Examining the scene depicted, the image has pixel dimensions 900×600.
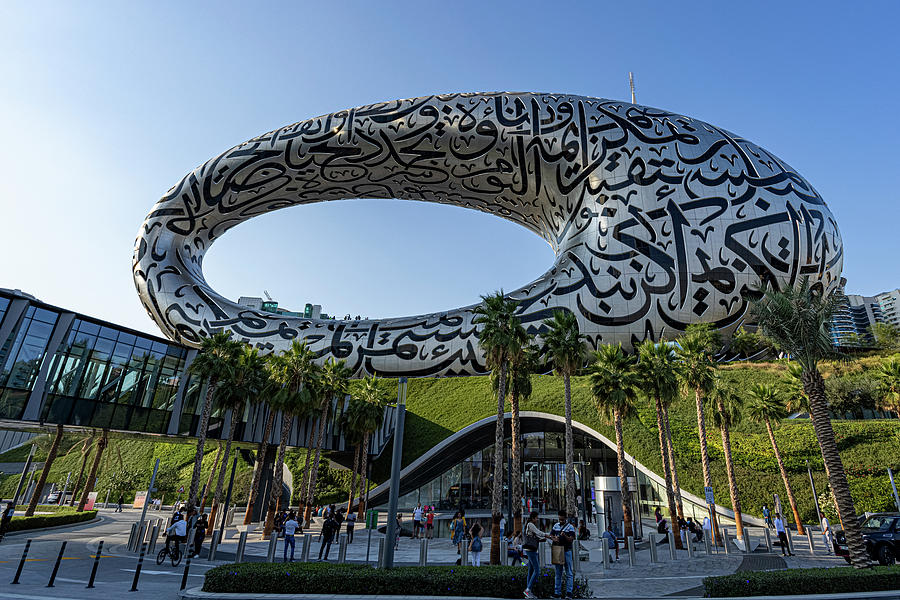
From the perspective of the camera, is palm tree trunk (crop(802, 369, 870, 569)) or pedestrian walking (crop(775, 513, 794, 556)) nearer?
palm tree trunk (crop(802, 369, 870, 569))

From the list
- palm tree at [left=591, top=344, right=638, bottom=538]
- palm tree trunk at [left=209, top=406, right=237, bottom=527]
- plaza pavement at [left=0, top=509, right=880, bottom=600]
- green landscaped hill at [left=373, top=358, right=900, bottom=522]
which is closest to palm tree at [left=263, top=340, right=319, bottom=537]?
palm tree trunk at [left=209, top=406, right=237, bottom=527]

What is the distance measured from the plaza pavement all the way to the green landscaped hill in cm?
821

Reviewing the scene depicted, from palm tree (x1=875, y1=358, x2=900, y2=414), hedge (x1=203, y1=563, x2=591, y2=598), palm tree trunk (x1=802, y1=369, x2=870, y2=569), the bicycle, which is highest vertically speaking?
palm tree (x1=875, y1=358, x2=900, y2=414)

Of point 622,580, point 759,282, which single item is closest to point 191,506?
point 622,580

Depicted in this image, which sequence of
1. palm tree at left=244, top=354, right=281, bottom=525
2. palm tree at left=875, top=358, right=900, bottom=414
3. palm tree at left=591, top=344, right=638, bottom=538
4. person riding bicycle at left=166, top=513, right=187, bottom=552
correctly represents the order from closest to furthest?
person riding bicycle at left=166, top=513, right=187, bottom=552, palm tree at left=591, top=344, right=638, bottom=538, palm tree at left=244, top=354, right=281, bottom=525, palm tree at left=875, top=358, right=900, bottom=414

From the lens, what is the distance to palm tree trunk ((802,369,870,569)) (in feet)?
43.1

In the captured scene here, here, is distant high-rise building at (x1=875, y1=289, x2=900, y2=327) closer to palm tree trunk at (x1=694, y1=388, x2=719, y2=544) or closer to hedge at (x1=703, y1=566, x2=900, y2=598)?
palm tree trunk at (x1=694, y1=388, x2=719, y2=544)

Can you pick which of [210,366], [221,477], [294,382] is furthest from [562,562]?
[221,477]

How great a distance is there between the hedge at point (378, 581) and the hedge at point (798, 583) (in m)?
2.67

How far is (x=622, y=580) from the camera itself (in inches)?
563

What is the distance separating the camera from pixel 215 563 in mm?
17266

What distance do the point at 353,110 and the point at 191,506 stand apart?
35.0 metres

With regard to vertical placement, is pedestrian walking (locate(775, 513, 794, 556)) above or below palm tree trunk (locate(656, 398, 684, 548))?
below

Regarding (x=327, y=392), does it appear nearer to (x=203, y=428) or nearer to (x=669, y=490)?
(x=203, y=428)
